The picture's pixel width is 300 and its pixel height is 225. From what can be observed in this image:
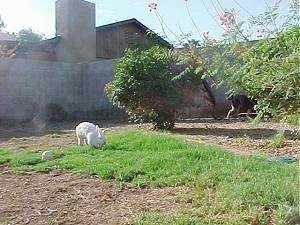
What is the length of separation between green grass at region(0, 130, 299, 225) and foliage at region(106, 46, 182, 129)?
2325mm

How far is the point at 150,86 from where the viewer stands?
28.1ft

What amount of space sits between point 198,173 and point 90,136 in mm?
2536

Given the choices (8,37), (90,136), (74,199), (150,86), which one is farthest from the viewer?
(8,37)

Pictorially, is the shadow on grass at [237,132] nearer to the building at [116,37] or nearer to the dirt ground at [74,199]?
the dirt ground at [74,199]

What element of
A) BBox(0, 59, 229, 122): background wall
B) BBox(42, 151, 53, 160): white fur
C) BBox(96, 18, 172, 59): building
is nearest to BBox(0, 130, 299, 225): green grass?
BBox(42, 151, 53, 160): white fur

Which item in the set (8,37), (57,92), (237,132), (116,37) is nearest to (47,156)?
(237,132)

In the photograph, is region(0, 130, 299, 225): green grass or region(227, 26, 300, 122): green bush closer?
region(227, 26, 300, 122): green bush

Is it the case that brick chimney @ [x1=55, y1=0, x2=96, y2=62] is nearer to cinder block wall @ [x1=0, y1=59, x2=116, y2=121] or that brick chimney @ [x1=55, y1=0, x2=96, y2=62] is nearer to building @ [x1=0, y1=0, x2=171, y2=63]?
building @ [x1=0, y1=0, x2=171, y2=63]

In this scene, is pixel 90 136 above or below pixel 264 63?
below

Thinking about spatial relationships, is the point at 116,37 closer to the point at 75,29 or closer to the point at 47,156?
the point at 75,29

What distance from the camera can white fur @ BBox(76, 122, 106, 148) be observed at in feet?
19.6

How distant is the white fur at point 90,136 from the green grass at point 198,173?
116 mm

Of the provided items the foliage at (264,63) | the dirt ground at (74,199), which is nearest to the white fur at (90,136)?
the dirt ground at (74,199)

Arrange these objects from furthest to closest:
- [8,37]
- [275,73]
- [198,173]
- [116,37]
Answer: [8,37], [116,37], [198,173], [275,73]
